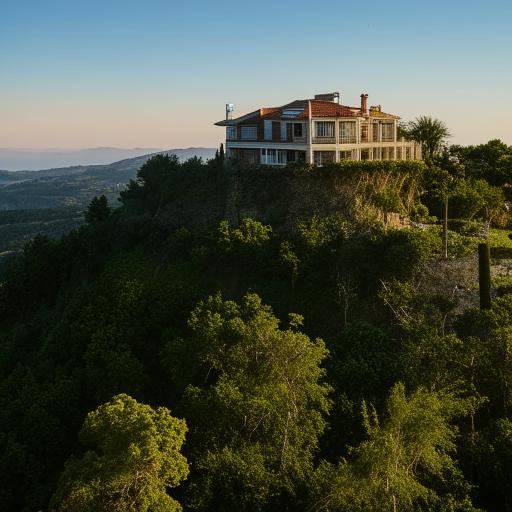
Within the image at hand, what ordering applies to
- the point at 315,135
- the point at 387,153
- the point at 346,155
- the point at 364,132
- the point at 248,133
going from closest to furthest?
the point at 315,135
the point at 346,155
the point at 364,132
the point at 387,153
the point at 248,133

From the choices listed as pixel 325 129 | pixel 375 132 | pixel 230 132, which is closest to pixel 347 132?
pixel 325 129

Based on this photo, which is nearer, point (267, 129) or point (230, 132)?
point (267, 129)

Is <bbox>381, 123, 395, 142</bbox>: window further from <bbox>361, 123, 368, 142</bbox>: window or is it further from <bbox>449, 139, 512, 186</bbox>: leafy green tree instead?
<bbox>449, 139, 512, 186</bbox>: leafy green tree

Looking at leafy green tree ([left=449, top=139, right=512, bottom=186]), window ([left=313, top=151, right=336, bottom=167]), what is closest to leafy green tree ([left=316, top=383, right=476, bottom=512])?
window ([left=313, top=151, right=336, bottom=167])

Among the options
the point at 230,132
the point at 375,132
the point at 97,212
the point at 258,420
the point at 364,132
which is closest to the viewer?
the point at 258,420

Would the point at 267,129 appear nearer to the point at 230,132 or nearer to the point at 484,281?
the point at 230,132

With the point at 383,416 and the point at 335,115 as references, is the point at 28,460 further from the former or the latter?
the point at 335,115

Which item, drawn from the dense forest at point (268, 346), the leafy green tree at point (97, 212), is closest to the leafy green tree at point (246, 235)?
the dense forest at point (268, 346)

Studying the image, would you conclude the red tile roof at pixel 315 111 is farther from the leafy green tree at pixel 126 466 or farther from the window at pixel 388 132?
the leafy green tree at pixel 126 466
